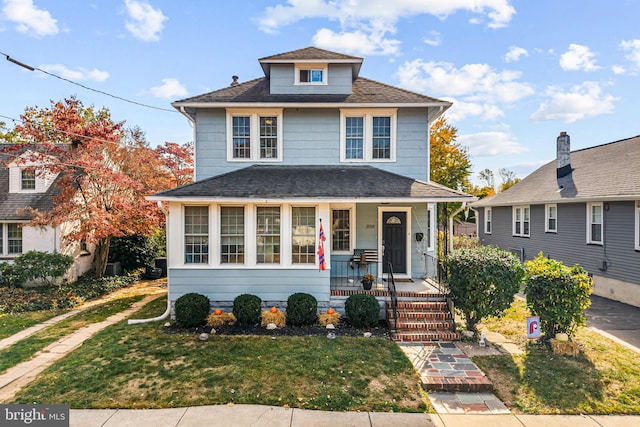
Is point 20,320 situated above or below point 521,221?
below

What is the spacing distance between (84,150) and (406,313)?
14753mm

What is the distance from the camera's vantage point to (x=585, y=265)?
13.0m

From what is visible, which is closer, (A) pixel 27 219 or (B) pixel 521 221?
(A) pixel 27 219

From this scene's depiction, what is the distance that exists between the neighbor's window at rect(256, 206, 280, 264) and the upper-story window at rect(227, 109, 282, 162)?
2.50 metres

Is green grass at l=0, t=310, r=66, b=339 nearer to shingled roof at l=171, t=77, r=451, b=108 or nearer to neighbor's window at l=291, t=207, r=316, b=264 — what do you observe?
shingled roof at l=171, t=77, r=451, b=108

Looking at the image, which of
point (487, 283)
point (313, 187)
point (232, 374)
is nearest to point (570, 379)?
point (487, 283)

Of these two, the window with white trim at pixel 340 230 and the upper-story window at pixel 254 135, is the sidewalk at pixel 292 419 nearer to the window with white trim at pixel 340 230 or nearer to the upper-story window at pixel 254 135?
A: the window with white trim at pixel 340 230

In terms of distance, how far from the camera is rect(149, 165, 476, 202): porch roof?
28.8 ft

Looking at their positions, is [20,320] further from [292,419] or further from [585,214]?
[585,214]

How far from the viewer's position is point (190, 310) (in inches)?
330

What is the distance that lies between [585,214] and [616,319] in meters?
5.32

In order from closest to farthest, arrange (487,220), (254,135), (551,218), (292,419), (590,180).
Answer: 1. (292,419)
2. (254,135)
3. (590,180)
4. (551,218)
5. (487,220)

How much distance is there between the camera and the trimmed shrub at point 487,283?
25.3 ft

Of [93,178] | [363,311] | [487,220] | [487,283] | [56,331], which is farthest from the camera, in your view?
[487,220]
